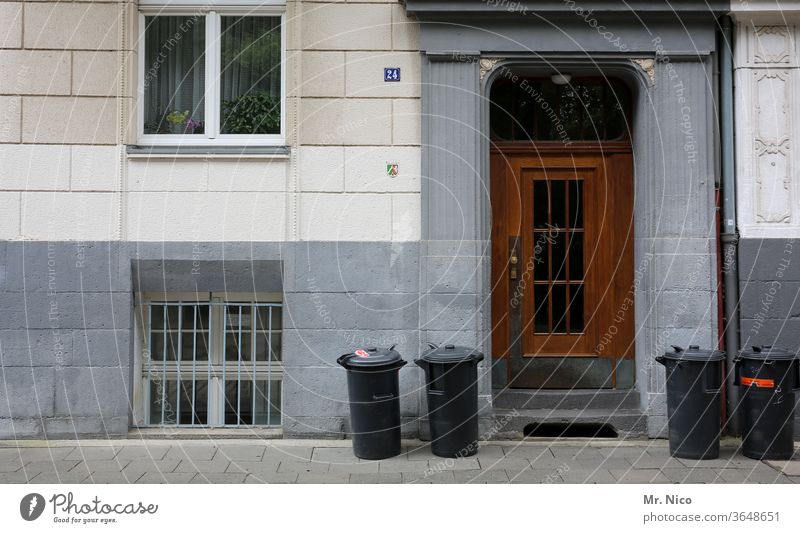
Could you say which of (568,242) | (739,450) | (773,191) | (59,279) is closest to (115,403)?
(59,279)

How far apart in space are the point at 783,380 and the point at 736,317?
99 centimetres

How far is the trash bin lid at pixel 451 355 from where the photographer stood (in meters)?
7.52

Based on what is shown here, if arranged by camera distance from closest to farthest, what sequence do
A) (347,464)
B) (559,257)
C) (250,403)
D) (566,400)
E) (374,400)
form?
(347,464) → (374,400) → (566,400) → (250,403) → (559,257)

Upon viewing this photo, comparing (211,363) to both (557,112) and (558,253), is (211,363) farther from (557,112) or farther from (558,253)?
(557,112)

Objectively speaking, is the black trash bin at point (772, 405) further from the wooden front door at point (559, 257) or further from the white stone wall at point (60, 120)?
the white stone wall at point (60, 120)

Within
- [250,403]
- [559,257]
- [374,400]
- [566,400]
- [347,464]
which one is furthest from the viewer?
[559,257]

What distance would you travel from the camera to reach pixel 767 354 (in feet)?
24.7

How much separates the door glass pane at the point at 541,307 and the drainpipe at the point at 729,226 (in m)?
1.87

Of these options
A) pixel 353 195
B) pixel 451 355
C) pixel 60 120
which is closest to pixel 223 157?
pixel 353 195

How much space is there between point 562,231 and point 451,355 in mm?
2294

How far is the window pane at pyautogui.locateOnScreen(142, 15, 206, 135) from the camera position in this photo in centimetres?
871

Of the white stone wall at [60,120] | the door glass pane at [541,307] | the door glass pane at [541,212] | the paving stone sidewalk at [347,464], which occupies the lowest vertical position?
the paving stone sidewalk at [347,464]

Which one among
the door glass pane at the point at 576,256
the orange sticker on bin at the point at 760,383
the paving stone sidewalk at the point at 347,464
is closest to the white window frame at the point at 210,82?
the paving stone sidewalk at the point at 347,464

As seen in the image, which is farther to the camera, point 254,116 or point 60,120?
point 254,116
